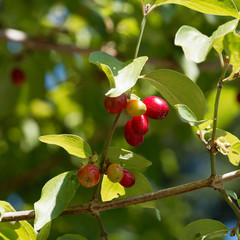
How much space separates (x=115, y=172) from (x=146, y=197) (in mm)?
89

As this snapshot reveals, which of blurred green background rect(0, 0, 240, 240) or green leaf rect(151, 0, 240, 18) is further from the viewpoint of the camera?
blurred green background rect(0, 0, 240, 240)

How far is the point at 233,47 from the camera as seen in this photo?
Result: 37.1 inches

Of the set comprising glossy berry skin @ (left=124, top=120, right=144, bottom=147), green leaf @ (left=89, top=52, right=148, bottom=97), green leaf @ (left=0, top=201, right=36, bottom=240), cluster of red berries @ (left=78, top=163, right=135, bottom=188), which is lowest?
green leaf @ (left=0, top=201, right=36, bottom=240)

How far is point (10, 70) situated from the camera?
2.92m

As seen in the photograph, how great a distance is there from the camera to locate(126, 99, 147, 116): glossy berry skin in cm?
103

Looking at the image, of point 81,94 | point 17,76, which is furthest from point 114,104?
point 81,94

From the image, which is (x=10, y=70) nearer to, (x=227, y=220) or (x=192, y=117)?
(x=192, y=117)

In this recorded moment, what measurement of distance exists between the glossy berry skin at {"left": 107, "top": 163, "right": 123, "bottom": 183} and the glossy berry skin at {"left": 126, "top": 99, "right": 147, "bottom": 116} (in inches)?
4.9

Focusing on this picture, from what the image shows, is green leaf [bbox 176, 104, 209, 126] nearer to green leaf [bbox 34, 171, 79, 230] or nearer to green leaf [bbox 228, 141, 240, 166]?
green leaf [bbox 228, 141, 240, 166]

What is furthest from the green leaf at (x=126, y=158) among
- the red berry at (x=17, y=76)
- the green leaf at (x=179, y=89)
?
the red berry at (x=17, y=76)

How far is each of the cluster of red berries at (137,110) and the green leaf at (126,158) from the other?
0.06m

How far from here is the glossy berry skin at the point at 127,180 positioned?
1078mm

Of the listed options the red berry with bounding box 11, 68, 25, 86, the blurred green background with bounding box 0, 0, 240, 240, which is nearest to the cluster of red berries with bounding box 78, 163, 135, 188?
the blurred green background with bounding box 0, 0, 240, 240

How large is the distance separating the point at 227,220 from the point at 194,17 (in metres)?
7.90
